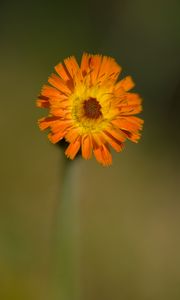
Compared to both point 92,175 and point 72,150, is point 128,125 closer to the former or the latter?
point 72,150

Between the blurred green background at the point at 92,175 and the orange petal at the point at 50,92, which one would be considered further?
the blurred green background at the point at 92,175

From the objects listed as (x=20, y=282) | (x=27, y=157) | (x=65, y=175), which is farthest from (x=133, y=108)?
(x=20, y=282)

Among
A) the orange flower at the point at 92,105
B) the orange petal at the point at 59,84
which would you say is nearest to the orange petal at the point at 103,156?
the orange flower at the point at 92,105

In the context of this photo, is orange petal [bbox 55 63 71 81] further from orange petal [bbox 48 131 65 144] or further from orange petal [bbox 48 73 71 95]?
orange petal [bbox 48 131 65 144]

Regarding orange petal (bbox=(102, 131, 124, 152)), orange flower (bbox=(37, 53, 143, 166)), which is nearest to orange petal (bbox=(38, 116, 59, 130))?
orange flower (bbox=(37, 53, 143, 166))

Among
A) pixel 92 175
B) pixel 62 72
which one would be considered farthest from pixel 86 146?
pixel 92 175

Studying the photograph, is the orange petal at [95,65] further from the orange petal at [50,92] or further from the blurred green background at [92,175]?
the blurred green background at [92,175]

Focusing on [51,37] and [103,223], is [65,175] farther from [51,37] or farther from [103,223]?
[51,37]
